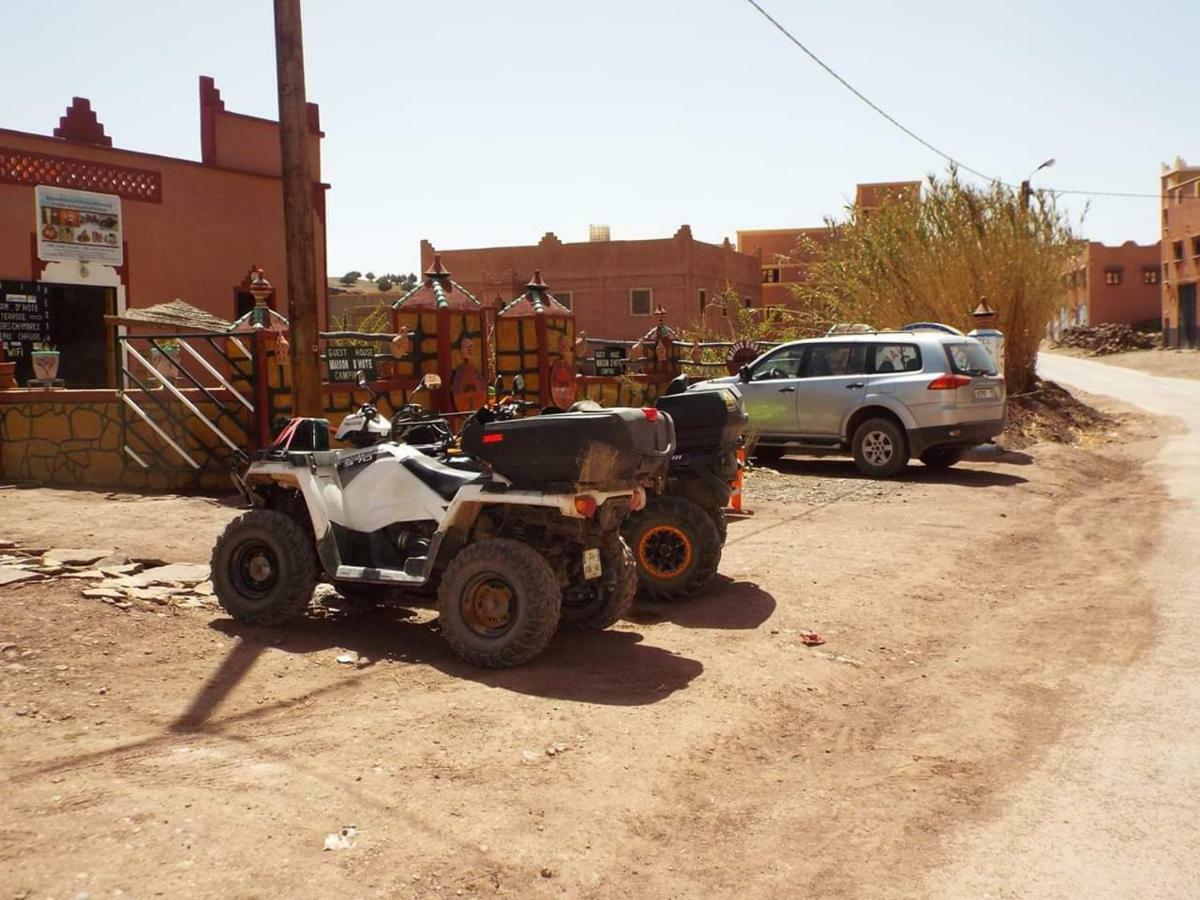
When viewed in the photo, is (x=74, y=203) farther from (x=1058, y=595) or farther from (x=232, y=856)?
(x=232, y=856)

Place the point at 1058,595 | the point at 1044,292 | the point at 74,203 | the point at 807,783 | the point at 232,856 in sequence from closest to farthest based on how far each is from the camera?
the point at 232,856 → the point at 807,783 → the point at 1058,595 → the point at 74,203 → the point at 1044,292

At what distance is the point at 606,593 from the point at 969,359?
378 inches

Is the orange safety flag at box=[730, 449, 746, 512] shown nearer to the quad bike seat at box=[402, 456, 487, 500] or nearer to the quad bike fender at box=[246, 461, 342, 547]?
the quad bike seat at box=[402, 456, 487, 500]

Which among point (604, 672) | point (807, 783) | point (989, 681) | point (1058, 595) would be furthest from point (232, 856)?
point (1058, 595)

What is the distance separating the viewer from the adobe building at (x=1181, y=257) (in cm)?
5262

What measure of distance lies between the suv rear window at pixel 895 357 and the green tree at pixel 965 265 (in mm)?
10166

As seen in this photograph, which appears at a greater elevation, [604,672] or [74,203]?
[74,203]

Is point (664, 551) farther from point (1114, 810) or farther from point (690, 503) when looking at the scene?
point (1114, 810)

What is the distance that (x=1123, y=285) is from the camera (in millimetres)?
66062

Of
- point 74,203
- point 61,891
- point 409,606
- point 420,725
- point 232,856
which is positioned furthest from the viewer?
point 74,203

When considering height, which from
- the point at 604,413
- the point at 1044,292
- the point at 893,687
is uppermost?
the point at 1044,292

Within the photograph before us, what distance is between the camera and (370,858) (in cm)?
355

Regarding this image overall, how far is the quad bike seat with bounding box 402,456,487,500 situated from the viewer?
6.15 meters

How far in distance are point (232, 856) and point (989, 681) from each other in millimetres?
3947
